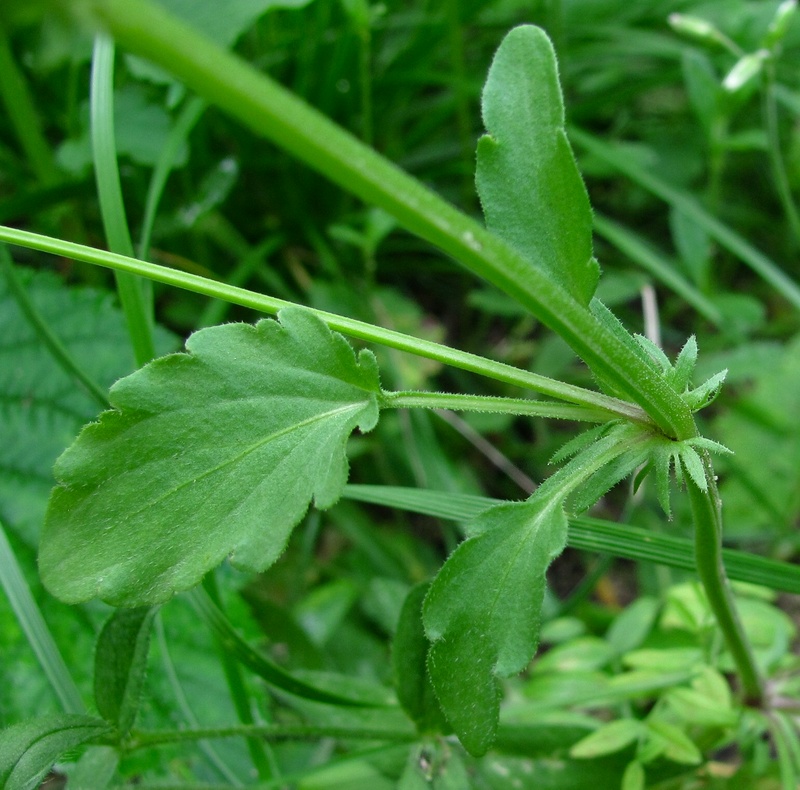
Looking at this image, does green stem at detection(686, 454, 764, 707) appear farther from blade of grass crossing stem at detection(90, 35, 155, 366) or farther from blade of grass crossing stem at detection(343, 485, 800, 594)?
blade of grass crossing stem at detection(90, 35, 155, 366)

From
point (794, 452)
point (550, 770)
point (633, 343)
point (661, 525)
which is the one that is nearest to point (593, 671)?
point (550, 770)

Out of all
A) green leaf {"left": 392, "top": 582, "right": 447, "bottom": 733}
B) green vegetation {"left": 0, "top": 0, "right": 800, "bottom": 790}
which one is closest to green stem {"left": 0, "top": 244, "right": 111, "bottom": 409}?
green vegetation {"left": 0, "top": 0, "right": 800, "bottom": 790}

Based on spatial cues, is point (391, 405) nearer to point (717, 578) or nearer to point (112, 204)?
point (717, 578)

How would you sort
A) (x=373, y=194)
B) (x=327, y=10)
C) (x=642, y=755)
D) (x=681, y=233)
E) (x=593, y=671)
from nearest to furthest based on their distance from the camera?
(x=373, y=194)
(x=642, y=755)
(x=593, y=671)
(x=327, y=10)
(x=681, y=233)

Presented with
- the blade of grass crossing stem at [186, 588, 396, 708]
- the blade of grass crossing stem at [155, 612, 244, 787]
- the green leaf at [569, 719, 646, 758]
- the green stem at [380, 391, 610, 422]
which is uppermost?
the green stem at [380, 391, 610, 422]

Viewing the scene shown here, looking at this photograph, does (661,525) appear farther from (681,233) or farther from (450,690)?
(450,690)

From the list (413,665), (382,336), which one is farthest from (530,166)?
(413,665)

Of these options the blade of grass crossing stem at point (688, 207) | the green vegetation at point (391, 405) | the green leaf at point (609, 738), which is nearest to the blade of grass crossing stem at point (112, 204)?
the green vegetation at point (391, 405)
